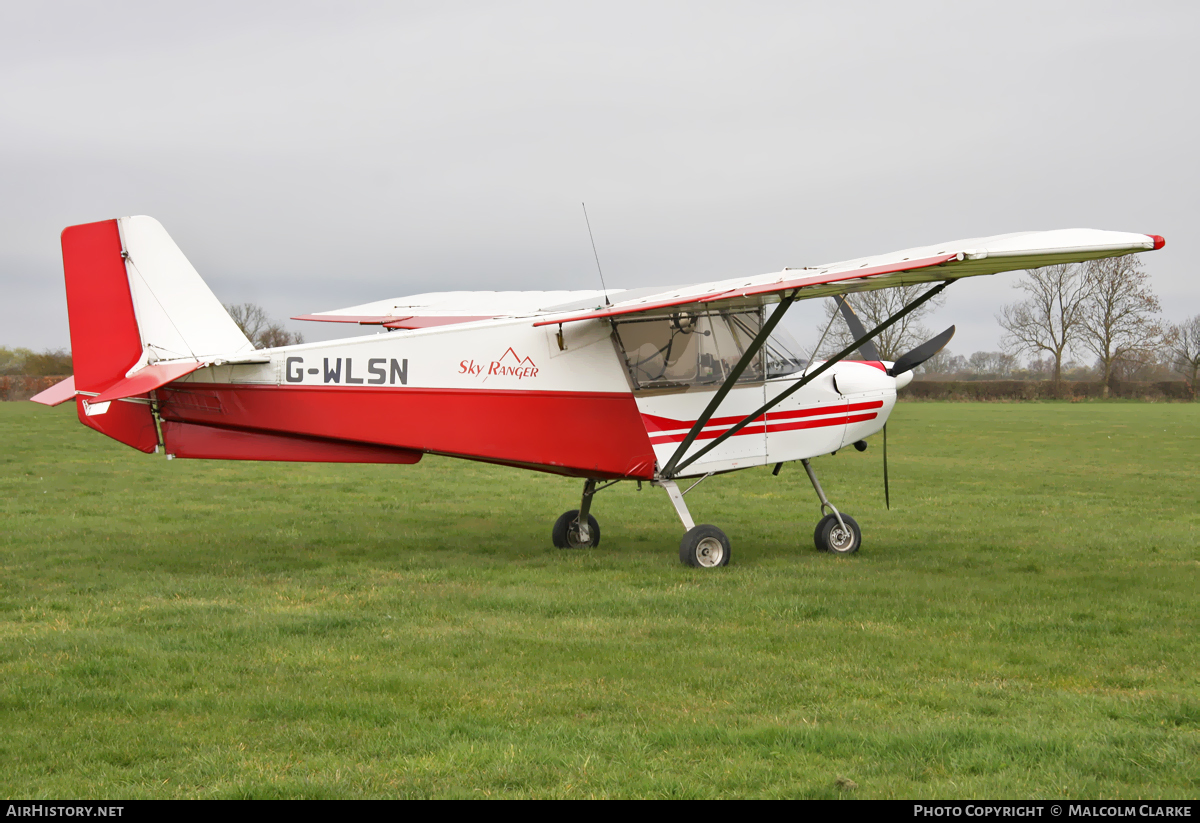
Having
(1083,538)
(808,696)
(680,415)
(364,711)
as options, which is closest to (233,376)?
(680,415)

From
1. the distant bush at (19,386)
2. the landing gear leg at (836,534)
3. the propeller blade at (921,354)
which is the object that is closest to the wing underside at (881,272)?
the propeller blade at (921,354)

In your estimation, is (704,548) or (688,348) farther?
(688,348)

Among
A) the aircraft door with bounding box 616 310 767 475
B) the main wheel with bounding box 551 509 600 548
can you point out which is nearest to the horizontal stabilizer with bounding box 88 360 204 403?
the aircraft door with bounding box 616 310 767 475

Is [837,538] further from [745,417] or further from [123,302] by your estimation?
[123,302]

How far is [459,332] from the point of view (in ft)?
30.5

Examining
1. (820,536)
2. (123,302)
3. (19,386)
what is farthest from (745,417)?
(19,386)

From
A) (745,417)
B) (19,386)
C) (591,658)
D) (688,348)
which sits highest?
(19,386)

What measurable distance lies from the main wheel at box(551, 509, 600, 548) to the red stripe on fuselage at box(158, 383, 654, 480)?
4.67 feet

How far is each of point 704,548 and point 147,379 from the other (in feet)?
17.1

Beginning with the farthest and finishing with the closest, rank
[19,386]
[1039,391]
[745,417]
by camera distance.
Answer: [1039,391] < [19,386] < [745,417]

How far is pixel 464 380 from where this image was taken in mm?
9258

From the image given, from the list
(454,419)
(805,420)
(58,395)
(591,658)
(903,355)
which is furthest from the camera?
(903,355)

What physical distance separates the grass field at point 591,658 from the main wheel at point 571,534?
29 centimetres
